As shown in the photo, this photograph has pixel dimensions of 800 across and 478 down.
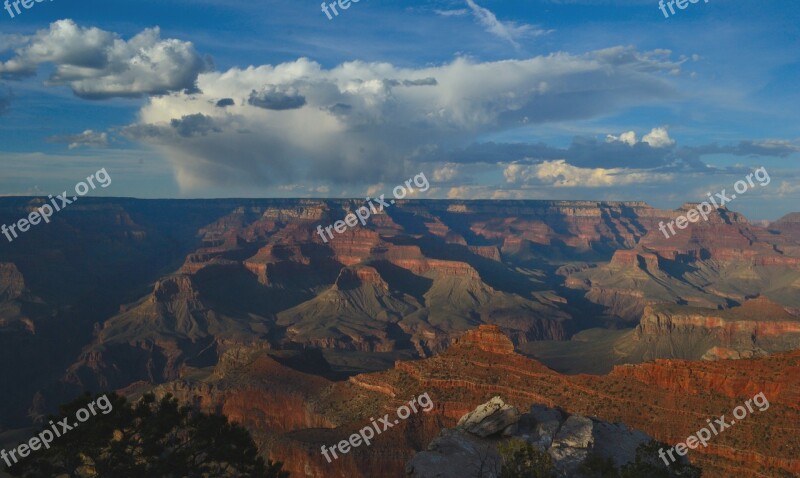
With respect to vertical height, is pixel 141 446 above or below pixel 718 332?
above

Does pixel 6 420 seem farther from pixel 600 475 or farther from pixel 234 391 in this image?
pixel 600 475

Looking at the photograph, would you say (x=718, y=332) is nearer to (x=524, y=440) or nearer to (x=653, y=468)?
(x=524, y=440)

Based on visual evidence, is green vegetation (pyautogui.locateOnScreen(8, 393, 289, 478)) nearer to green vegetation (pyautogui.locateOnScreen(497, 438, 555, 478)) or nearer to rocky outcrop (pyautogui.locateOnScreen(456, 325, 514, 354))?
green vegetation (pyautogui.locateOnScreen(497, 438, 555, 478))

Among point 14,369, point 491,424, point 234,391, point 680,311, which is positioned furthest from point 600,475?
point 14,369

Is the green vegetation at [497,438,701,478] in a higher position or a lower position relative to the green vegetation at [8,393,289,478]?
lower

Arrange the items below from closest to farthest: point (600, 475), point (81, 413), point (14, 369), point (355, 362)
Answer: point (81, 413)
point (600, 475)
point (355, 362)
point (14, 369)

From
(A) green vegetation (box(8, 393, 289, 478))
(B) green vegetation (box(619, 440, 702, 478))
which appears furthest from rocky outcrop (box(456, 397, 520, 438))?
(A) green vegetation (box(8, 393, 289, 478))

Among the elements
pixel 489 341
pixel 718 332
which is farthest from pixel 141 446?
pixel 718 332

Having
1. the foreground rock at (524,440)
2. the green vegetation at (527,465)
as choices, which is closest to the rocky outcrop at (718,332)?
the foreground rock at (524,440)
